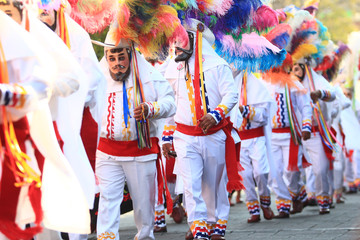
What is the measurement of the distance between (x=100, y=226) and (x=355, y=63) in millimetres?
8802

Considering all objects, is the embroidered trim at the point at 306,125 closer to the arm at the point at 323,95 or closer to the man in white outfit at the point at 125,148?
the arm at the point at 323,95

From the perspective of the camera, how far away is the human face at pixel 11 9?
16.0 ft

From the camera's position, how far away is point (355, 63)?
47.6 ft

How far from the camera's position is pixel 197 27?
7898 mm

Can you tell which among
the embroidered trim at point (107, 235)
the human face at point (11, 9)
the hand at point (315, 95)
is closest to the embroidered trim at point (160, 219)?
the embroidered trim at point (107, 235)

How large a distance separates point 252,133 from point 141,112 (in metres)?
3.54

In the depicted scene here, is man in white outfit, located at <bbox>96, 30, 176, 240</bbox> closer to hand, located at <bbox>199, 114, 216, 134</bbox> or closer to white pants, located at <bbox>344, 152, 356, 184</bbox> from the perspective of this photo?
hand, located at <bbox>199, 114, 216, 134</bbox>

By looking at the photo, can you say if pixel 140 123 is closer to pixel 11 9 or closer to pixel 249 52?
pixel 249 52

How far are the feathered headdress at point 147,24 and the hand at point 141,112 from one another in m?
0.70

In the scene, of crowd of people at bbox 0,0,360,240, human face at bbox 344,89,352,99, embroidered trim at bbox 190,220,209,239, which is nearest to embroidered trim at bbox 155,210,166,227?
crowd of people at bbox 0,0,360,240

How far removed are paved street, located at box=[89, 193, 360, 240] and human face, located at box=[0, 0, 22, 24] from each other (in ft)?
13.2

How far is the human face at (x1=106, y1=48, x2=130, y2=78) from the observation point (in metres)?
7.20

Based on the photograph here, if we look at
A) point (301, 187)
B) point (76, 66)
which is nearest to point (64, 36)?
point (76, 66)

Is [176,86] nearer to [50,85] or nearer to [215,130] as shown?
[215,130]
